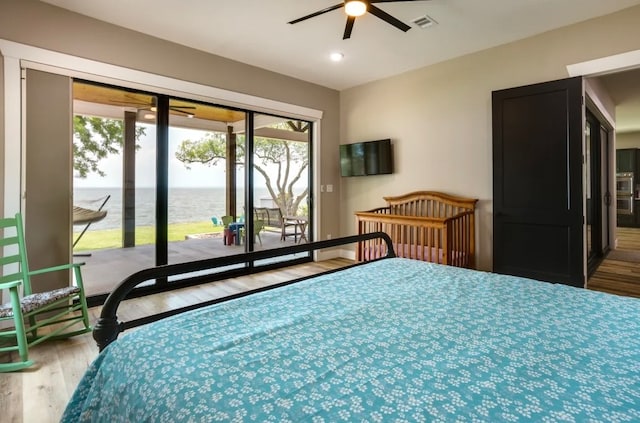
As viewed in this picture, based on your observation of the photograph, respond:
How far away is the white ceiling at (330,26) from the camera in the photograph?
9.77ft

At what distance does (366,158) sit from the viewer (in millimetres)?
5027

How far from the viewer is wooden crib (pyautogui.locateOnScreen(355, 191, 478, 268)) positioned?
3.63 metres

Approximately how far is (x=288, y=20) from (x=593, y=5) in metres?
2.79

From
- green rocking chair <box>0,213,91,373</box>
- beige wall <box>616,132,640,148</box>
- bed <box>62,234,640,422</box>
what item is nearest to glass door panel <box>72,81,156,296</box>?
green rocking chair <box>0,213,91,373</box>

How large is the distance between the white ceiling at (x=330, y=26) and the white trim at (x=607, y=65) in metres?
0.43

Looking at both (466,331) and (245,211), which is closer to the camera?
(466,331)

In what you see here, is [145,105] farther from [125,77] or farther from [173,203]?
[173,203]

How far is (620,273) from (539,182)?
2.18 m

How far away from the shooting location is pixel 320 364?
92 cm

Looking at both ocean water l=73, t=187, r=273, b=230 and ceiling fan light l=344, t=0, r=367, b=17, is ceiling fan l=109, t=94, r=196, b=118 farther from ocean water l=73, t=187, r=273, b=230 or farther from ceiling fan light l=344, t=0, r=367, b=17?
ceiling fan light l=344, t=0, r=367, b=17

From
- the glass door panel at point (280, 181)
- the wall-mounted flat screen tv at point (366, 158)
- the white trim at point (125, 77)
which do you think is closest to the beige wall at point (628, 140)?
Answer: the wall-mounted flat screen tv at point (366, 158)

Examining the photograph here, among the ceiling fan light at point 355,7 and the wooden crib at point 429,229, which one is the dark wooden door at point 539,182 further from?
the ceiling fan light at point 355,7

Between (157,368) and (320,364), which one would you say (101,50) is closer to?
(157,368)

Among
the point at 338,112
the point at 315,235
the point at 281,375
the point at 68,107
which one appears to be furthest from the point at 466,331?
the point at 338,112
